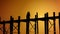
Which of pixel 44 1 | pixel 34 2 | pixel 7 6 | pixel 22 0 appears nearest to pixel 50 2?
pixel 44 1

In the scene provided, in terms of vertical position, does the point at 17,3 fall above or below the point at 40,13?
above

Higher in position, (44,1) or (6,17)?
(44,1)

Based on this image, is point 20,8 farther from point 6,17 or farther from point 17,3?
point 6,17

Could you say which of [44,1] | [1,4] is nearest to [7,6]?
[1,4]

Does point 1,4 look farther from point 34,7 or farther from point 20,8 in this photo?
point 34,7

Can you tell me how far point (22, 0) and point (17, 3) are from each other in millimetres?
117

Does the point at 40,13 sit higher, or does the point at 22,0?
the point at 22,0

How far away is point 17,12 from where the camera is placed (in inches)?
125

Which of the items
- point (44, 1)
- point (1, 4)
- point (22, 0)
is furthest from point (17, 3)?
point (44, 1)

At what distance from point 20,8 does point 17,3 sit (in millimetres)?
118

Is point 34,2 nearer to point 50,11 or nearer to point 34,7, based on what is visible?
point 34,7

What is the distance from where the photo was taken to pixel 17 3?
3.22 meters

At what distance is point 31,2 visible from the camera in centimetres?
325

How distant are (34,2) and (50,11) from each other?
0.37 m
